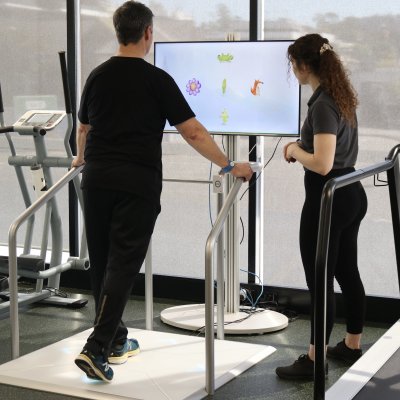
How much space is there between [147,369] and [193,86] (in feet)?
5.38

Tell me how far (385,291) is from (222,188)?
1.35 m

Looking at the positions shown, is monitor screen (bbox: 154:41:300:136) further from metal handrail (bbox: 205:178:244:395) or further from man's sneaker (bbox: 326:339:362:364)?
man's sneaker (bbox: 326:339:362:364)

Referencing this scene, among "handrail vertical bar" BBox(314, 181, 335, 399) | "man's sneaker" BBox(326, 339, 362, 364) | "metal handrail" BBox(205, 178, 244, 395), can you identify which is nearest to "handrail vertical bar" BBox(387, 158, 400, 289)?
"man's sneaker" BBox(326, 339, 362, 364)

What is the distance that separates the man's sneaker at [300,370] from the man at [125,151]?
2.78 ft

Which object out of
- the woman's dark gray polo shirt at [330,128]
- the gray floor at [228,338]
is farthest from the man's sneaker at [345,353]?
the woman's dark gray polo shirt at [330,128]

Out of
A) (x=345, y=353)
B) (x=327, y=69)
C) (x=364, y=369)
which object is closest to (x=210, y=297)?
(x=364, y=369)

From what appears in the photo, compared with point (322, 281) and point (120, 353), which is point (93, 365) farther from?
point (322, 281)

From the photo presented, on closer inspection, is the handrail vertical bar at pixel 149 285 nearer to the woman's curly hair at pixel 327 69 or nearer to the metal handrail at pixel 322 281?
the woman's curly hair at pixel 327 69

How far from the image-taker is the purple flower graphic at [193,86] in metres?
4.75

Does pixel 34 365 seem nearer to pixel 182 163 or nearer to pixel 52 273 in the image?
pixel 52 273

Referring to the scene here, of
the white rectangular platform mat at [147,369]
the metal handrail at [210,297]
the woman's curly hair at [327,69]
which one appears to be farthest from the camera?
the white rectangular platform mat at [147,369]

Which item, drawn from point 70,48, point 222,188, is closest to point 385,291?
point 222,188

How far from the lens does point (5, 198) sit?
6305 millimetres

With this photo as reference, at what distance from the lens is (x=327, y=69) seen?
370 cm
